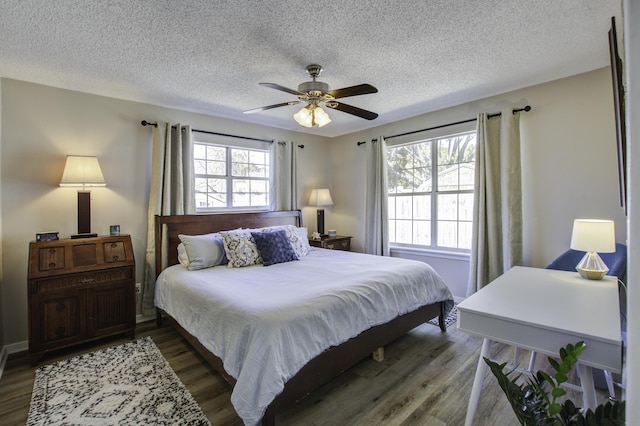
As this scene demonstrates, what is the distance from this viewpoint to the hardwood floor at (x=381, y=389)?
191 cm

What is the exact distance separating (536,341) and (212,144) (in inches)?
155

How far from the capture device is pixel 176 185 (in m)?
3.64

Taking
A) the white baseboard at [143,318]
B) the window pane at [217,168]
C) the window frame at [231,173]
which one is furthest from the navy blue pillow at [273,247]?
the white baseboard at [143,318]

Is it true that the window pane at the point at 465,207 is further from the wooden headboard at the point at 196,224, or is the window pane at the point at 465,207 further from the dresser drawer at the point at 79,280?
the dresser drawer at the point at 79,280

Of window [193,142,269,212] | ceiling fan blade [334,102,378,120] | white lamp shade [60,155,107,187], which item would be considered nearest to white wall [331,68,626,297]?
ceiling fan blade [334,102,378,120]

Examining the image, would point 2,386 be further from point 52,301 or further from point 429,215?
point 429,215

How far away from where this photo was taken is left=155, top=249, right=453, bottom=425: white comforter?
171 centimetres

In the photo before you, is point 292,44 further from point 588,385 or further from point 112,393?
point 112,393

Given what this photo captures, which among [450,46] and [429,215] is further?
[429,215]

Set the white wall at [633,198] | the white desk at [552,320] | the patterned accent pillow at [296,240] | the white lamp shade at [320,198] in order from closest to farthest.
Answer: the white wall at [633,198] < the white desk at [552,320] < the patterned accent pillow at [296,240] < the white lamp shade at [320,198]

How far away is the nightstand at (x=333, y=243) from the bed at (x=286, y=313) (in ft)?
3.48

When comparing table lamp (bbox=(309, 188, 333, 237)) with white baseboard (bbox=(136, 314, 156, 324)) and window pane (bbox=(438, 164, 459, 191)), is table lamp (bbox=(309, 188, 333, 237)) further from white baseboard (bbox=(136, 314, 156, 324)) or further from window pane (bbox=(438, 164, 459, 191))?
white baseboard (bbox=(136, 314, 156, 324))

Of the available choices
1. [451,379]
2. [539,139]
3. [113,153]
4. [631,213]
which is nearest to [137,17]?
[113,153]

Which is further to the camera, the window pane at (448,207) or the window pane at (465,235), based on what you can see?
the window pane at (448,207)
